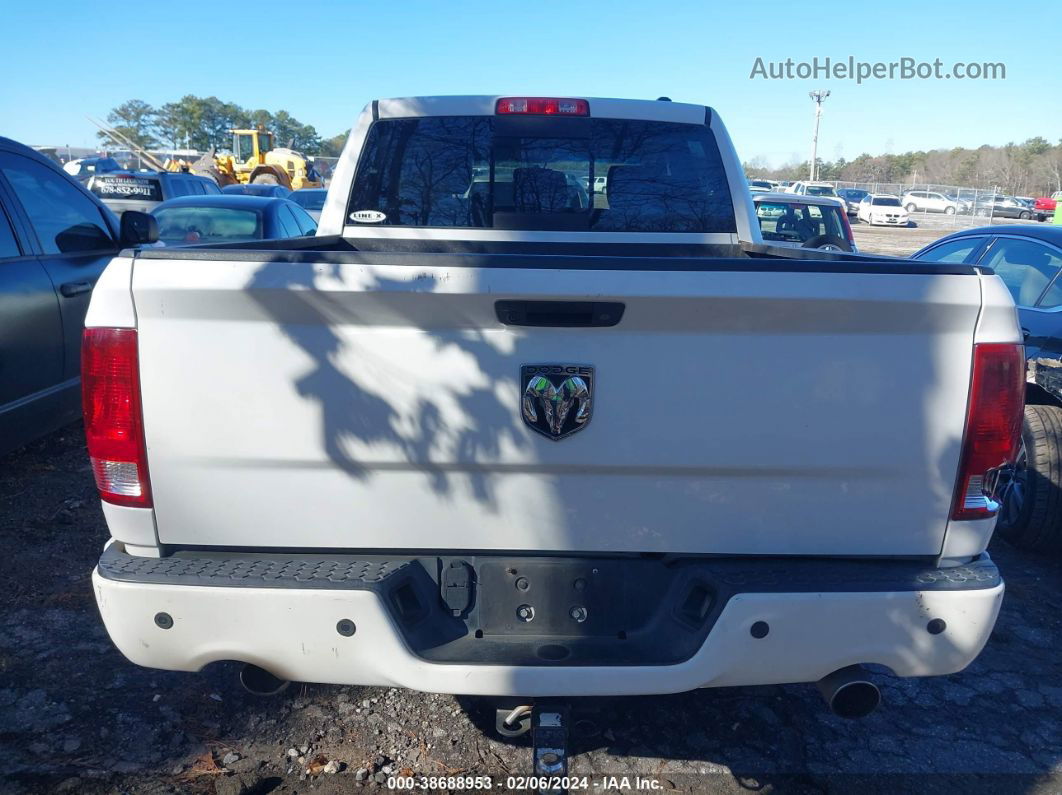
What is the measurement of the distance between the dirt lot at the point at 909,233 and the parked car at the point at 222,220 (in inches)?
723

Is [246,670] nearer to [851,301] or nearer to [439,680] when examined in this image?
[439,680]

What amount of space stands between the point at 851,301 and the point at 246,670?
77.6 inches

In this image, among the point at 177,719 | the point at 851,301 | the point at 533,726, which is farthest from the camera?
the point at 177,719

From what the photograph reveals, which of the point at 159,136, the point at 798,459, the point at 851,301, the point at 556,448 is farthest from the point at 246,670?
the point at 159,136

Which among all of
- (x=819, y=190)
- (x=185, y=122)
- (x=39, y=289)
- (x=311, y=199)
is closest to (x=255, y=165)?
(x=311, y=199)

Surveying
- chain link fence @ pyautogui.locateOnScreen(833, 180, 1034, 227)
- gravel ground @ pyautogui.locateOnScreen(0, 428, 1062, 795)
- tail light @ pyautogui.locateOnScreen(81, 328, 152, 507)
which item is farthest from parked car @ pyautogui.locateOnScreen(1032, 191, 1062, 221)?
tail light @ pyautogui.locateOnScreen(81, 328, 152, 507)

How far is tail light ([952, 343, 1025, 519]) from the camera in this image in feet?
7.45

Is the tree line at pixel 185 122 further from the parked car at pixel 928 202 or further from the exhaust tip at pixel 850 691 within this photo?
the exhaust tip at pixel 850 691

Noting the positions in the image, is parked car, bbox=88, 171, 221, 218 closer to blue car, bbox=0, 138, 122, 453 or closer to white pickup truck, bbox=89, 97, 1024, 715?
blue car, bbox=0, 138, 122, 453

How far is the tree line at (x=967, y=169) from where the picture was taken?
61938mm

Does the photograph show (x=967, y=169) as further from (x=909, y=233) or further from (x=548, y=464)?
(x=548, y=464)

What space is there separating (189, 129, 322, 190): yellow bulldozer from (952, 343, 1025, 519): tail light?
32.7 m

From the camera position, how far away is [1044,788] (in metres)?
2.95

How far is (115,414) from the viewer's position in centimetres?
229
